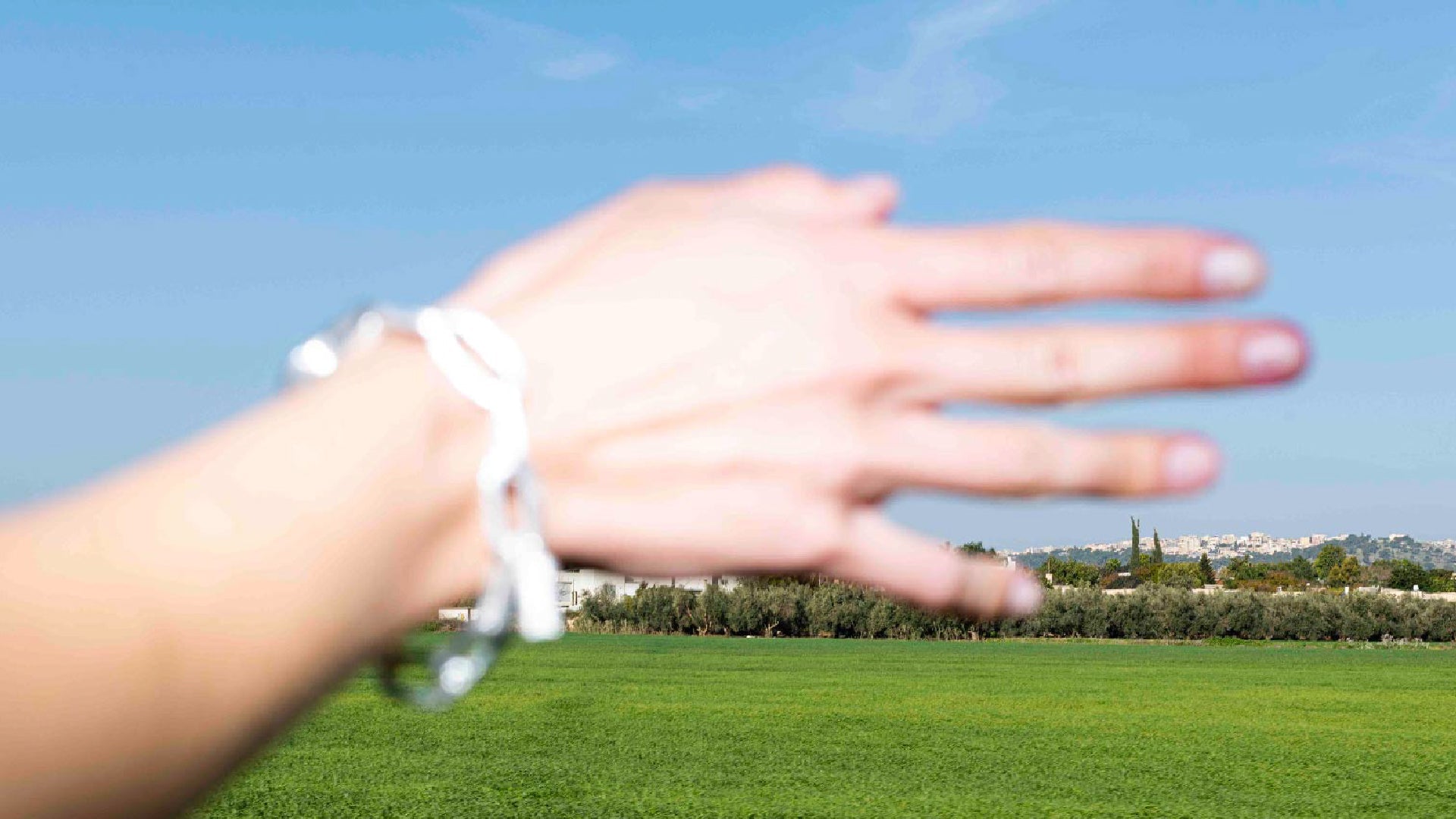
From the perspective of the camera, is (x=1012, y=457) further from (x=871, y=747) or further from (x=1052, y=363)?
(x=871, y=747)

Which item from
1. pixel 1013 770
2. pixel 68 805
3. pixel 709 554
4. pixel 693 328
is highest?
pixel 693 328

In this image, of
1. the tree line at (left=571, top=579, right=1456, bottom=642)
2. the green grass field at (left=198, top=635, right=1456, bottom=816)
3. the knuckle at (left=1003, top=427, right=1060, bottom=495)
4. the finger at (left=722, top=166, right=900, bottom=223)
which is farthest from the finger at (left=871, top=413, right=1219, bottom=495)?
the tree line at (left=571, top=579, right=1456, bottom=642)

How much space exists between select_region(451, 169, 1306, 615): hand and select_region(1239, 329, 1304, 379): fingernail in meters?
0.01

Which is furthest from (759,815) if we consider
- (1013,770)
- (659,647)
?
(659,647)

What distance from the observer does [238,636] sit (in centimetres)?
73

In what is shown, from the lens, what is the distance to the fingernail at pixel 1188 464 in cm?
81

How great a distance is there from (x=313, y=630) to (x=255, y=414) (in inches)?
5.3

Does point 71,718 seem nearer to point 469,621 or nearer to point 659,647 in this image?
point 469,621

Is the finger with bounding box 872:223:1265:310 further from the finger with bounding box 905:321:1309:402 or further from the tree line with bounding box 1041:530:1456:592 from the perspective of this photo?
the tree line with bounding box 1041:530:1456:592

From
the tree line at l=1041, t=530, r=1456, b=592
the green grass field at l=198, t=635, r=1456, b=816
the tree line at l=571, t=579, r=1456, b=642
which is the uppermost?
the tree line at l=1041, t=530, r=1456, b=592

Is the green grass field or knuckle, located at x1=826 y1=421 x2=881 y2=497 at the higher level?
knuckle, located at x1=826 y1=421 x2=881 y2=497

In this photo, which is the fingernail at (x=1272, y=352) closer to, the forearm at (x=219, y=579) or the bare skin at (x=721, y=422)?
the bare skin at (x=721, y=422)

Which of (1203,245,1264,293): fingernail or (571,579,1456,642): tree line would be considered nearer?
(1203,245,1264,293): fingernail

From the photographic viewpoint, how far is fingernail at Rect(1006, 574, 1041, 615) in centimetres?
87
